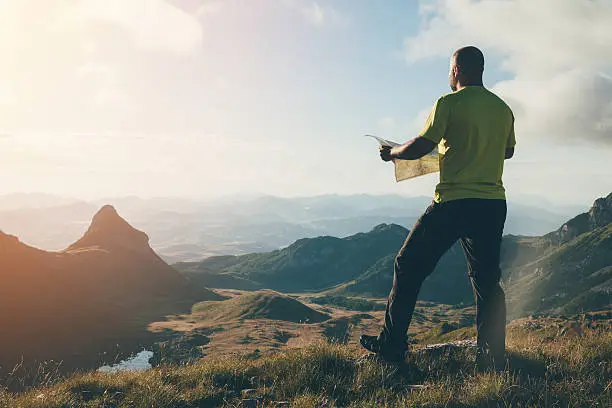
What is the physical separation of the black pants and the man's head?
162cm

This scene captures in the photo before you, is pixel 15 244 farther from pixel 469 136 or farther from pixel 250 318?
pixel 469 136

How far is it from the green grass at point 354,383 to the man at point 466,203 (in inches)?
19.7

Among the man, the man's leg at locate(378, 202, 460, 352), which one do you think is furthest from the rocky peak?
the man

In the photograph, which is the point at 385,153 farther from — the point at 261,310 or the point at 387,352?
the point at 261,310

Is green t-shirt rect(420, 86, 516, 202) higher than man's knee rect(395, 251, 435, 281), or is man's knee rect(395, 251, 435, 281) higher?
green t-shirt rect(420, 86, 516, 202)

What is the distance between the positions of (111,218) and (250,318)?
103m

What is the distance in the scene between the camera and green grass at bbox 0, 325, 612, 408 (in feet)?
15.4

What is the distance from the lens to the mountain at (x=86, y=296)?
300 feet

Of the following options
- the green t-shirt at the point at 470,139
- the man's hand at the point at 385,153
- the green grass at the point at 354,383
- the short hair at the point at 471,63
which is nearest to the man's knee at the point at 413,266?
the green t-shirt at the point at 470,139

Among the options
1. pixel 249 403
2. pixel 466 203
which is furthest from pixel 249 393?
pixel 466 203

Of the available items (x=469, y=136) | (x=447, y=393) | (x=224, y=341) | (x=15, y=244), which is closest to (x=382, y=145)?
(x=469, y=136)

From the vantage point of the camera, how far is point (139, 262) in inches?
7072

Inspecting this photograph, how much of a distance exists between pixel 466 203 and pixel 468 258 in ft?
2.97

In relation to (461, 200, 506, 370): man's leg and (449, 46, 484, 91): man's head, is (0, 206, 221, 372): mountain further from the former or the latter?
(449, 46, 484, 91): man's head
